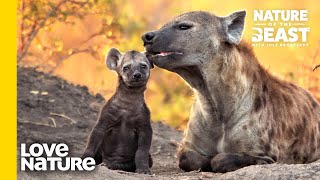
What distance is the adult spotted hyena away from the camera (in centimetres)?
580

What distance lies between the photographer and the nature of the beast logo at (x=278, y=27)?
7441mm

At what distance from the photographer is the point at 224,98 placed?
5.96m

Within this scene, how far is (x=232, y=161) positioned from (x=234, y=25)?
935 millimetres

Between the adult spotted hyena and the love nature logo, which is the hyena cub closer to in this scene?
the adult spotted hyena

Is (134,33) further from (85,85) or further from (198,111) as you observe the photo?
(198,111)

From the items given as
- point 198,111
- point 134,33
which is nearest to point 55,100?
point 134,33

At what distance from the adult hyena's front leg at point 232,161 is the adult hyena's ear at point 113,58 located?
968mm

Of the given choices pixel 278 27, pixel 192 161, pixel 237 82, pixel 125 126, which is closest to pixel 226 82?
pixel 237 82

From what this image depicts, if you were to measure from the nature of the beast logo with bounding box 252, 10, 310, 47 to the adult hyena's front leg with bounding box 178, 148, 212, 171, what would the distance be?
62.8 inches

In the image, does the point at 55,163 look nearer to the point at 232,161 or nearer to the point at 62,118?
the point at 232,161

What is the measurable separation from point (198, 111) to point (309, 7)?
3.05 metres

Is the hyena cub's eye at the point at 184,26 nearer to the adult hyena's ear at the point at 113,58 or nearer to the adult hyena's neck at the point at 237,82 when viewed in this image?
the adult hyena's neck at the point at 237,82

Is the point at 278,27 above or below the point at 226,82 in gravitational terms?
above

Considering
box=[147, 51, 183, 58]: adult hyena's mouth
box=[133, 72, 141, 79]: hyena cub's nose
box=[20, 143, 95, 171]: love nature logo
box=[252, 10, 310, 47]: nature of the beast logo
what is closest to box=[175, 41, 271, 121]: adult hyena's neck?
box=[147, 51, 183, 58]: adult hyena's mouth
